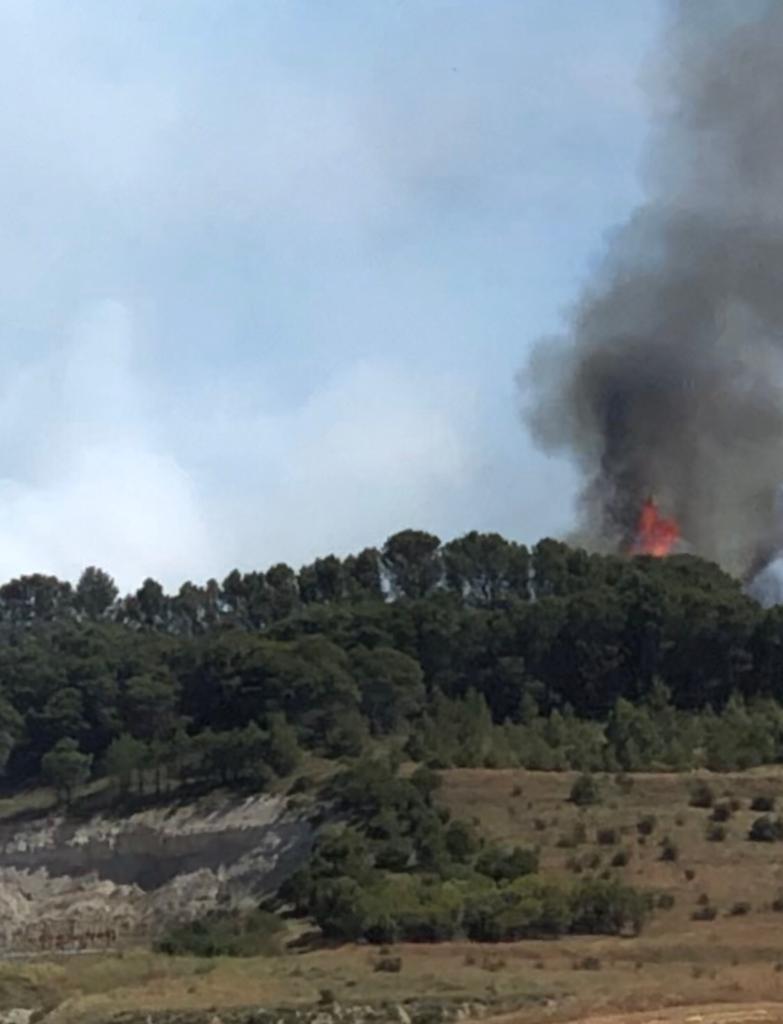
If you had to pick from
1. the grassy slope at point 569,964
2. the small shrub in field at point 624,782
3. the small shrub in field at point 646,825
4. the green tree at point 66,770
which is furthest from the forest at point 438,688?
the grassy slope at point 569,964

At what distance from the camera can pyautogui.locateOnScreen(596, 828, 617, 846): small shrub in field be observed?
220 ft

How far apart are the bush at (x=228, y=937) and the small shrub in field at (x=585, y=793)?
41.9 ft

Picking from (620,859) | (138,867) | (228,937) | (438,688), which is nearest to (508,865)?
(620,859)

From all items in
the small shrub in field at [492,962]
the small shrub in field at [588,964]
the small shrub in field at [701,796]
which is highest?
the small shrub in field at [701,796]

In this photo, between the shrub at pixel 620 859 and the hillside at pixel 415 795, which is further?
the shrub at pixel 620 859

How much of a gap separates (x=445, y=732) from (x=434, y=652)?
1524cm

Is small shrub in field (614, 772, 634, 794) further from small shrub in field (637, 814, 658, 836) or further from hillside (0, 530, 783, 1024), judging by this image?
small shrub in field (637, 814, 658, 836)

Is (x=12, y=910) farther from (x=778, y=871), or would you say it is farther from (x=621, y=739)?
(x=778, y=871)

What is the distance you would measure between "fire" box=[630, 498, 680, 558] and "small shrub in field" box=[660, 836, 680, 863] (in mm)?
52728

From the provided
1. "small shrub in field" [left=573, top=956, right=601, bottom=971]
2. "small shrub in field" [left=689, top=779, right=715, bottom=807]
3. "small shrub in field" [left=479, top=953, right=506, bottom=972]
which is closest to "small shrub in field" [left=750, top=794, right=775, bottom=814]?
"small shrub in field" [left=689, top=779, right=715, bottom=807]

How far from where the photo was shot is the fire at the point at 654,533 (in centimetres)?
11819

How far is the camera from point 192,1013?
42.3 metres

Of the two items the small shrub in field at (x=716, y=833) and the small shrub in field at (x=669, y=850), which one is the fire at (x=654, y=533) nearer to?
the small shrub in field at (x=716, y=833)

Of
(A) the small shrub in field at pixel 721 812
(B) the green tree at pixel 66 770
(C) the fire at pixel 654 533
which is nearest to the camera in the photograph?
(A) the small shrub in field at pixel 721 812
